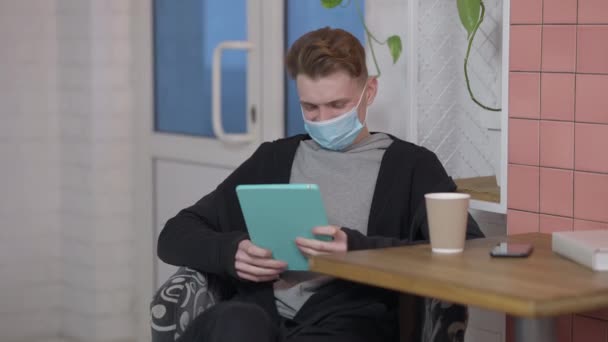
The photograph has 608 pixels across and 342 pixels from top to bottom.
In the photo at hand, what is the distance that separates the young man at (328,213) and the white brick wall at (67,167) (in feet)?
5.57

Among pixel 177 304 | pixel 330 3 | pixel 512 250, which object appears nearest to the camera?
pixel 512 250

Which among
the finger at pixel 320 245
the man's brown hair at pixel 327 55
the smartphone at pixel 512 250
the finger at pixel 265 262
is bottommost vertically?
the finger at pixel 265 262

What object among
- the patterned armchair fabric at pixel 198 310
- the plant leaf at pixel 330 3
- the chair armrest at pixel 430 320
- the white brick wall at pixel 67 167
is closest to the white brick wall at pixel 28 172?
the white brick wall at pixel 67 167

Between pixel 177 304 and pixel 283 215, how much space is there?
0.35m

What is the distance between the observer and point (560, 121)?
2.29m

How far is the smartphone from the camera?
1912 mm

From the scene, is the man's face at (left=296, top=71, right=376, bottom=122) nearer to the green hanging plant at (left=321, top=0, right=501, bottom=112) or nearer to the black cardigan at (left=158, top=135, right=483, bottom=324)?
the black cardigan at (left=158, top=135, right=483, bottom=324)

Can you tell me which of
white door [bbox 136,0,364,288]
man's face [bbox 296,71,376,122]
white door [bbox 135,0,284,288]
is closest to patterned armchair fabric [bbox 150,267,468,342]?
man's face [bbox 296,71,376,122]

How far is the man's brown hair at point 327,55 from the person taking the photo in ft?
7.99

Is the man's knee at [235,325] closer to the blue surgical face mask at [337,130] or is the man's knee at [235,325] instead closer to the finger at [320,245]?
the finger at [320,245]

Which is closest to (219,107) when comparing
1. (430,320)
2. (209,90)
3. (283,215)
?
(209,90)

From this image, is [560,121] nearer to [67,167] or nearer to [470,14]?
[470,14]

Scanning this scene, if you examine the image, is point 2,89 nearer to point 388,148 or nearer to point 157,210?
point 157,210

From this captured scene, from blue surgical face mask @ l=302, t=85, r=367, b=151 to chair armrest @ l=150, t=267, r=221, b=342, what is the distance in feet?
1.40
